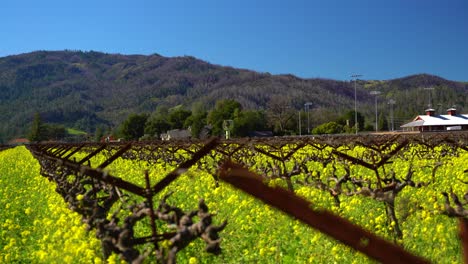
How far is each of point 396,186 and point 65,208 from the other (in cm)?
432

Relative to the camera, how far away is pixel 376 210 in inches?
342

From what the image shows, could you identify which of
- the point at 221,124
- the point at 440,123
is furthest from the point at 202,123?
the point at 440,123

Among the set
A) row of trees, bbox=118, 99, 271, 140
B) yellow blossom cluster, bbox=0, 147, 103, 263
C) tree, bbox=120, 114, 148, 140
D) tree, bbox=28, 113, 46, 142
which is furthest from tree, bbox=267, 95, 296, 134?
yellow blossom cluster, bbox=0, 147, 103, 263

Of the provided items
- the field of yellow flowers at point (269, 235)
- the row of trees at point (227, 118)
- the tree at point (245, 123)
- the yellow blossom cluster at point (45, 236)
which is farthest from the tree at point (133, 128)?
the field of yellow flowers at point (269, 235)

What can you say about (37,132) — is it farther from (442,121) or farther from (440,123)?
(442,121)

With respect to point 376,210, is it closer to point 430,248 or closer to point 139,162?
point 430,248

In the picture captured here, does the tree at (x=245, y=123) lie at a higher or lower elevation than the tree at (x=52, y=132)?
higher

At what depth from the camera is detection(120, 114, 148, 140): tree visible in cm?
11120

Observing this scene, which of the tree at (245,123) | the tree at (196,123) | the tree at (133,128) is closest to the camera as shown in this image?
the tree at (245,123)

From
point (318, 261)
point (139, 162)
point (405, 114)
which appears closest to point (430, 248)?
point (318, 261)

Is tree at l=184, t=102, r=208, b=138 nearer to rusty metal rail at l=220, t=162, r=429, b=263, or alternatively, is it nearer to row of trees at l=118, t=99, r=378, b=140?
row of trees at l=118, t=99, r=378, b=140

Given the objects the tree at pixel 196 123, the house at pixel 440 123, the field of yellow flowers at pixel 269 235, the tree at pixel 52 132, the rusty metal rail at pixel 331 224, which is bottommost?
the tree at pixel 52 132

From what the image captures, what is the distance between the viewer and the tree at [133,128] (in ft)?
365

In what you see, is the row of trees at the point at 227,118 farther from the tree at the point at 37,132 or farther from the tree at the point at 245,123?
the tree at the point at 37,132
